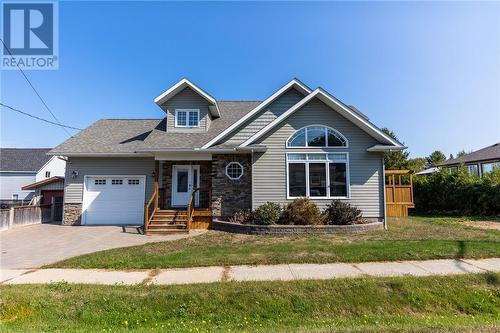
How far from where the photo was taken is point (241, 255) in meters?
7.85

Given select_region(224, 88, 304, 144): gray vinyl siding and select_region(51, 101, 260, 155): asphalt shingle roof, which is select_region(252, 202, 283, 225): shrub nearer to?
select_region(224, 88, 304, 144): gray vinyl siding

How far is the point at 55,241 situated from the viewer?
10562mm

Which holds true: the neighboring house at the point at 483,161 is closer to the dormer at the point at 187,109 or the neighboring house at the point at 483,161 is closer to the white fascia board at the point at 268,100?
the white fascia board at the point at 268,100

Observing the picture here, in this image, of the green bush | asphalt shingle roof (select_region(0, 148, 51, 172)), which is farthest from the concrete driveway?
asphalt shingle roof (select_region(0, 148, 51, 172))

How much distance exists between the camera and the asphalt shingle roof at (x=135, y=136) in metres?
14.3

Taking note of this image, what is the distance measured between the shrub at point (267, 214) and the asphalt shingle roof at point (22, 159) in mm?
31784

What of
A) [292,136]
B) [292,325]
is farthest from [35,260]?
[292,136]

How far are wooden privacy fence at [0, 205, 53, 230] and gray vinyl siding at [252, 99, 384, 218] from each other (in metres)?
11.2

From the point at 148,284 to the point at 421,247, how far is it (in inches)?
284

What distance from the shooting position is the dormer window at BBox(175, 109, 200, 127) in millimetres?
15422

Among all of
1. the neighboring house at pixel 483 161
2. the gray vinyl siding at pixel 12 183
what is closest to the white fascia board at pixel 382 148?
the neighboring house at pixel 483 161

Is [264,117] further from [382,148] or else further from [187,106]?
[382,148]

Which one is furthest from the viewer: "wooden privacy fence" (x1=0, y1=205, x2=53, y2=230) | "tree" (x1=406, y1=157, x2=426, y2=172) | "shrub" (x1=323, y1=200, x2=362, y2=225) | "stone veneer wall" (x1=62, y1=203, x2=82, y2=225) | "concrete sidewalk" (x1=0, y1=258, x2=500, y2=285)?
"tree" (x1=406, y1=157, x2=426, y2=172)

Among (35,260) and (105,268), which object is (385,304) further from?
(35,260)
